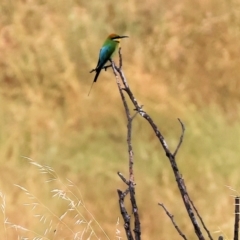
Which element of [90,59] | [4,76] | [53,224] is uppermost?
[90,59]

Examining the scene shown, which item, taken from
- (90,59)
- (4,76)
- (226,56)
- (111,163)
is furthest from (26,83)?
(226,56)

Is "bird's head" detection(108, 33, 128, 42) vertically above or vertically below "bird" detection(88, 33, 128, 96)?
above

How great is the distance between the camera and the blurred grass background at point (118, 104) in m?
1.29

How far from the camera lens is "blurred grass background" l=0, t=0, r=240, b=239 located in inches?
50.6

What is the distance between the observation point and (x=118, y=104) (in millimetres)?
1310

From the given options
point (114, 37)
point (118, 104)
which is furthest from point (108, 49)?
point (118, 104)

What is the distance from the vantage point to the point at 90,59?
1309 mm

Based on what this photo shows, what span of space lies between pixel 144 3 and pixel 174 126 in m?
0.35

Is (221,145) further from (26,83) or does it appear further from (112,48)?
(26,83)

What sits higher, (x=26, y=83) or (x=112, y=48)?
(x=112, y=48)

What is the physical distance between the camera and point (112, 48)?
1.24m

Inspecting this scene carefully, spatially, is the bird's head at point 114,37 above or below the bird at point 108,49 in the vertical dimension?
above

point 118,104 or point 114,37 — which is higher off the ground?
point 114,37

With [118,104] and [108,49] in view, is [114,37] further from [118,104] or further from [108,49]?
[118,104]
